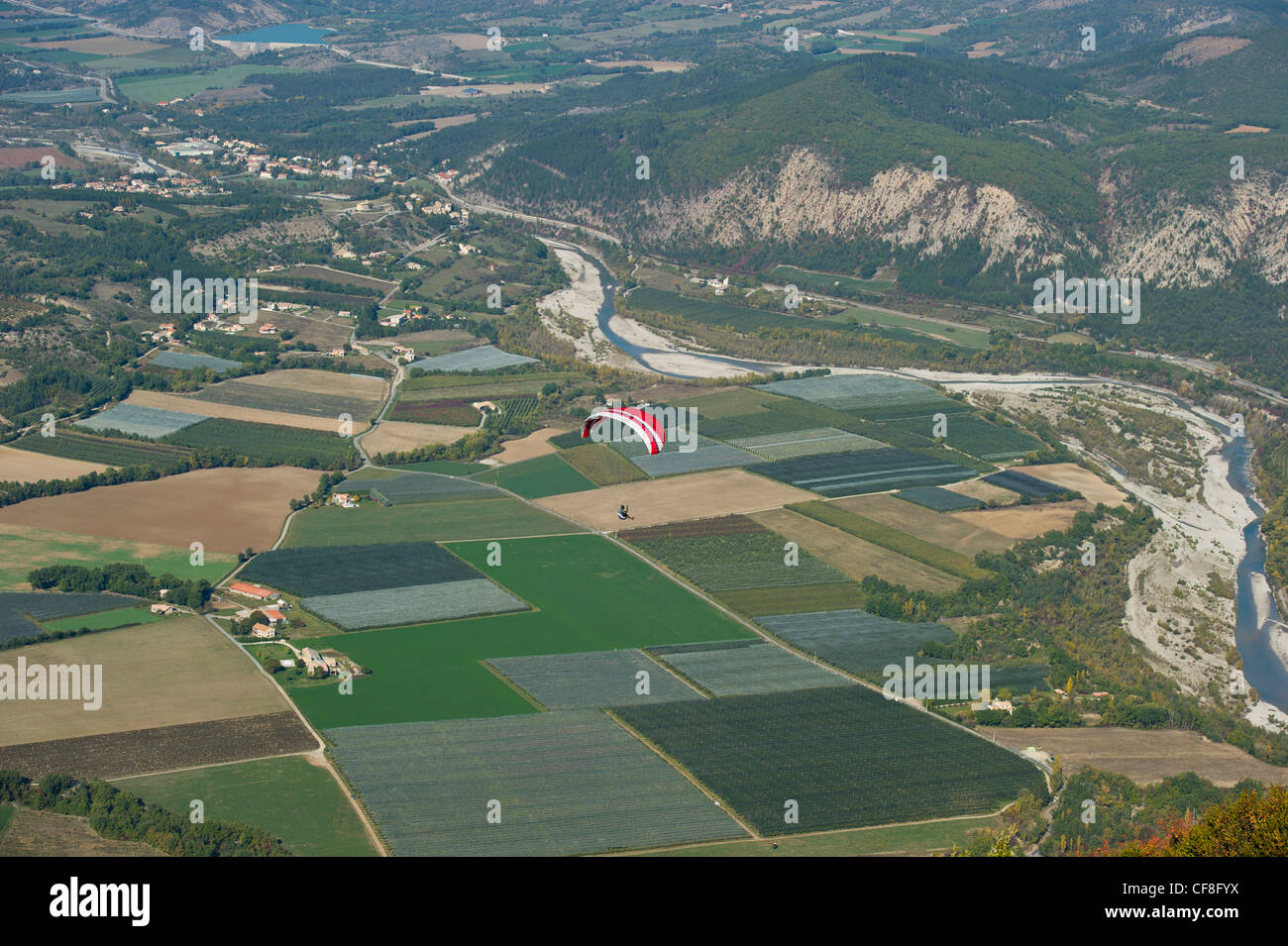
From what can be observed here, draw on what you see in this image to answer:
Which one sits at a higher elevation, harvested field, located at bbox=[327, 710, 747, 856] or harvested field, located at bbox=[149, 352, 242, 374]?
harvested field, located at bbox=[149, 352, 242, 374]

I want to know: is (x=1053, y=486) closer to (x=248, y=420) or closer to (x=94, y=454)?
(x=248, y=420)

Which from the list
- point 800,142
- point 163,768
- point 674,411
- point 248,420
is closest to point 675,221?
point 800,142

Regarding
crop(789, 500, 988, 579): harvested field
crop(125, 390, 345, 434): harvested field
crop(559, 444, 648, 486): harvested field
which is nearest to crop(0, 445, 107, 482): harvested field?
crop(125, 390, 345, 434): harvested field

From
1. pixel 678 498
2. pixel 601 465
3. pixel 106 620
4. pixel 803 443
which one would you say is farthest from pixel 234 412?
pixel 803 443

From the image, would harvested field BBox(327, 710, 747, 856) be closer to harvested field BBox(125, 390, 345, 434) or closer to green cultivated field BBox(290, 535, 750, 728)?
green cultivated field BBox(290, 535, 750, 728)

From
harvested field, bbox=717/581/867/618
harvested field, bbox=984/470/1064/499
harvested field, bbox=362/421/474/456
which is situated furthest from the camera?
harvested field, bbox=362/421/474/456

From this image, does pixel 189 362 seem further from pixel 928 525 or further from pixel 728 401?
pixel 928 525

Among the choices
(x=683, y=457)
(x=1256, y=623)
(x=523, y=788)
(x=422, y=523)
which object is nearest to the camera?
(x=523, y=788)
